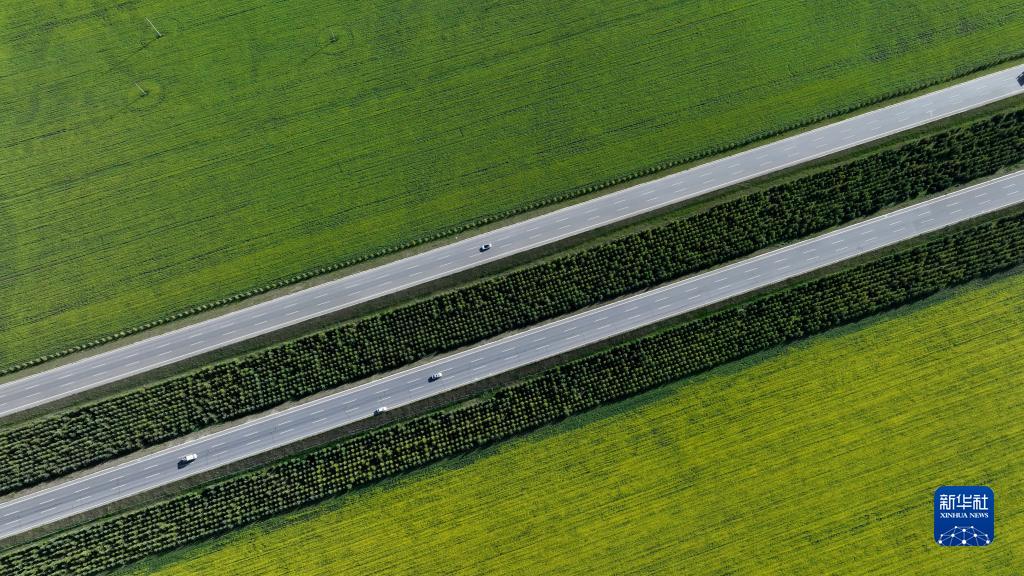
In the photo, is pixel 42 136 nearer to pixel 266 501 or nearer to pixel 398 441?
pixel 266 501

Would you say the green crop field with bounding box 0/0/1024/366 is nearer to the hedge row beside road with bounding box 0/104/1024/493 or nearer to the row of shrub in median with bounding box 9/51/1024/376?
the row of shrub in median with bounding box 9/51/1024/376

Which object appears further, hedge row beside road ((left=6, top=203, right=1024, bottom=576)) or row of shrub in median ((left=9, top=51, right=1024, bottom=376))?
row of shrub in median ((left=9, top=51, right=1024, bottom=376))

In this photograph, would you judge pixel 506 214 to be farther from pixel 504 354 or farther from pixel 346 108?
pixel 346 108

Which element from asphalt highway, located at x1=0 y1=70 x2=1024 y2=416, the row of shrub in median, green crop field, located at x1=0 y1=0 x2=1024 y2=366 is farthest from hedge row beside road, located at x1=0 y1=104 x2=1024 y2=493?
green crop field, located at x1=0 y1=0 x2=1024 y2=366

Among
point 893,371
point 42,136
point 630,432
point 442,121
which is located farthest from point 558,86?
point 42,136

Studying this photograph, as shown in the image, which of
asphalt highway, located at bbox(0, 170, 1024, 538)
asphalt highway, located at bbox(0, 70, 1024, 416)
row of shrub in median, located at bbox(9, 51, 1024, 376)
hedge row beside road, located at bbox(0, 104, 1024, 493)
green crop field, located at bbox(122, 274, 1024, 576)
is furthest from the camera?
row of shrub in median, located at bbox(9, 51, 1024, 376)

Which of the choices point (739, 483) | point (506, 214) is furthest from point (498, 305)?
point (739, 483)

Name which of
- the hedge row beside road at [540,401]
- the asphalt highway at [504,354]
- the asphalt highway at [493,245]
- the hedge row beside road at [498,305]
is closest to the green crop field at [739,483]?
the hedge row beside road at [540,401]
